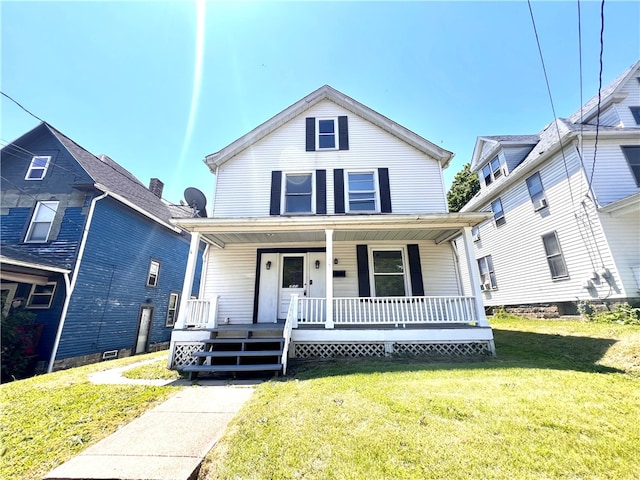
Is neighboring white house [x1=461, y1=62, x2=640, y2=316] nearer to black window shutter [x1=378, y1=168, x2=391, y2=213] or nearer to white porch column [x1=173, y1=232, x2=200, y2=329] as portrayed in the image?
black window shutter [x1=378, y1=168, x2=391, y2=213]

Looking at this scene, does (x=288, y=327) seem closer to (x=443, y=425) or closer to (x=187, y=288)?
(x=187, y=288)

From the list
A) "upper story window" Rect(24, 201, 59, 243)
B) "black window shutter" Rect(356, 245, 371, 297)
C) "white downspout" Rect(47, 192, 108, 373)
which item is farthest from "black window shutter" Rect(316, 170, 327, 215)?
"upper story window" Rect(24, 201, 59, 243)

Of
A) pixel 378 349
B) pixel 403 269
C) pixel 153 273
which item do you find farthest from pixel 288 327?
pixel 153 273

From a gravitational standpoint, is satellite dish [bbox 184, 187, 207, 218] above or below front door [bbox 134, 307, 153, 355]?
above

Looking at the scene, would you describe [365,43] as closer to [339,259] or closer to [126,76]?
[339,259]

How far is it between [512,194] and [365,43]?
31.1 feet

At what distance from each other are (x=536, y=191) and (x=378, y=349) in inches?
396

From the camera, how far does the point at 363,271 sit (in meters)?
8.08

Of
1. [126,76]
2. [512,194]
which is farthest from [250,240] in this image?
[512,194]

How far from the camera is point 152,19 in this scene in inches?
299

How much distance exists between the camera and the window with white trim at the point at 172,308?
12850 millimetres

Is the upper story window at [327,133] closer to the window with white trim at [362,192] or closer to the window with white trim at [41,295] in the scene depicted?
the window with white trim at [362,192]

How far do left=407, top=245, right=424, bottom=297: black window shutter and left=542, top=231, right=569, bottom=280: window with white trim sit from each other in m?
6.01

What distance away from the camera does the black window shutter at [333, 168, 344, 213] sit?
28.4 ft
